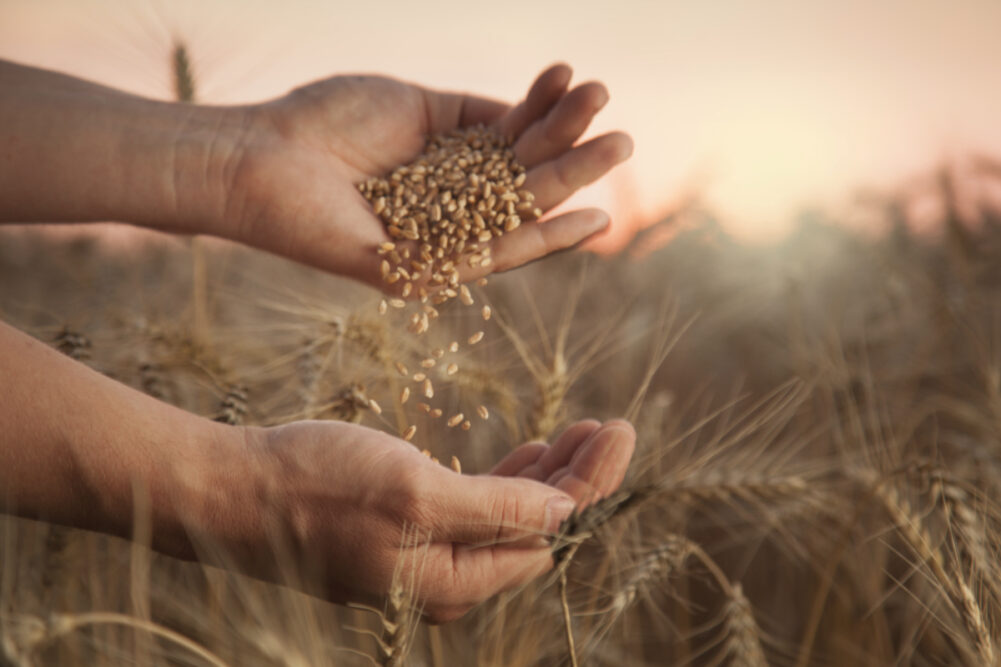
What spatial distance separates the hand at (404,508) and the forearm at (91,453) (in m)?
0.08

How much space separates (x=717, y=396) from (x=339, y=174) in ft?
7.51

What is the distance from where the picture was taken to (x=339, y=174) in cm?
228

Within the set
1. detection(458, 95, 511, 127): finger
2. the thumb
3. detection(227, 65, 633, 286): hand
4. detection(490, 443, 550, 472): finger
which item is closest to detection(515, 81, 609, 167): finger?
detection(227, 65, 633, 286): hand

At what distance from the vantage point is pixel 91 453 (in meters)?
1.38

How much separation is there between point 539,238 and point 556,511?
1.06 m

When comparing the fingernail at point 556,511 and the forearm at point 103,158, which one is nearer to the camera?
the fingernail at point 556,511

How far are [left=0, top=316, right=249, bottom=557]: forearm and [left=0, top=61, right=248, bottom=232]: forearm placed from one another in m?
0.92

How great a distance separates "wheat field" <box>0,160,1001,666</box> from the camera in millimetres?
1404

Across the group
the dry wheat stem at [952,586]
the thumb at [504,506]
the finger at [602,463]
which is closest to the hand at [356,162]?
the finger at [602,463]

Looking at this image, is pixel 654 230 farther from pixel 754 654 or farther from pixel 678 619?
pixel 754 654

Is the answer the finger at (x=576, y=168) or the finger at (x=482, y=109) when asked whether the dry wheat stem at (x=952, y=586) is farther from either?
the finger at (x=482, y=109)

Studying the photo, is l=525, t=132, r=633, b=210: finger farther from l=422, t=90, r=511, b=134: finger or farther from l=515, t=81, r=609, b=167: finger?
l=422, t=90, r=511, b=134: finger

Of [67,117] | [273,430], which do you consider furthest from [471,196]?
[67,117]

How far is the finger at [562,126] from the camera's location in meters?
2.17
